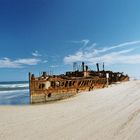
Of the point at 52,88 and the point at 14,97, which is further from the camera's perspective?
the point at 14,97

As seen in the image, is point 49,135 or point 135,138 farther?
point 49,135

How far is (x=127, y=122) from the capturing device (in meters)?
8.43

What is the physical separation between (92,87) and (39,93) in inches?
407

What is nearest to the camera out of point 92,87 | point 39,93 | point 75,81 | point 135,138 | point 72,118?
point 135,138

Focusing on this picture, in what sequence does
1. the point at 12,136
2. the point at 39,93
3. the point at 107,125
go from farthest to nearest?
the point at 39,93
the point at 107,125
the point at 12,136

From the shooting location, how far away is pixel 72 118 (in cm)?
956

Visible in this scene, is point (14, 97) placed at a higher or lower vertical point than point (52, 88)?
lower

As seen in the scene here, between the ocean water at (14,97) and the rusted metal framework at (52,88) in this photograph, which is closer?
the rusted metal framework at (52,88)

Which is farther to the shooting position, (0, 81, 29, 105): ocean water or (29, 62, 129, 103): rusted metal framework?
(0, 81, 29, 105): ocean water

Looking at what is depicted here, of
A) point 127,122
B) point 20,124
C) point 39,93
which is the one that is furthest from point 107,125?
point 39,93

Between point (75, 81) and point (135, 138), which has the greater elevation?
point (75, 81)

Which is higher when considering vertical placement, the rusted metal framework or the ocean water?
the rusted metal framework

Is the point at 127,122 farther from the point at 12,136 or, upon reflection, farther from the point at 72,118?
the point at 12,136

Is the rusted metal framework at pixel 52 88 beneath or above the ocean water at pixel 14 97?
above
